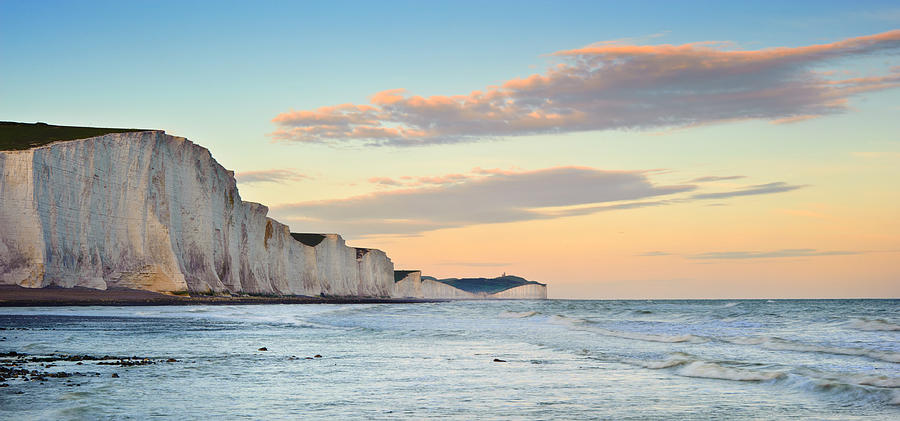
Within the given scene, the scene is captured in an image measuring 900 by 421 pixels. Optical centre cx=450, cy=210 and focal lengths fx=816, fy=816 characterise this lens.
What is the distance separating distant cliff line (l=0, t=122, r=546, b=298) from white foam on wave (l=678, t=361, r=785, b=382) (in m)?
40.7

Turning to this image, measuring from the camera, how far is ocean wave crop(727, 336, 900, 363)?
15627mm

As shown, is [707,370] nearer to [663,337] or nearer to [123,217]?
[663,337]

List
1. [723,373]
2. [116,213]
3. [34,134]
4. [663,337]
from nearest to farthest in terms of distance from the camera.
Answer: [723,373] → [663,337] → [34,134] → [116,213]

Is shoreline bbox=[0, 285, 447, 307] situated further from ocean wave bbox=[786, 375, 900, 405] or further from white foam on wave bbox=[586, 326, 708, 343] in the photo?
ocean wave bbox=[786, 375, 900, 405]

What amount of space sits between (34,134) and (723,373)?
160 ft

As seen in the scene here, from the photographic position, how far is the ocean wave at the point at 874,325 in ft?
87.3

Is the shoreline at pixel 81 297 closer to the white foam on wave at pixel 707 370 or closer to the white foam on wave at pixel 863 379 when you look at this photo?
the white foam on wave at pixel 707 370

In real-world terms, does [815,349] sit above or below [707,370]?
below

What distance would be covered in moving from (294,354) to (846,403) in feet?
31.6

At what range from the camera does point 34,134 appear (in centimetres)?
5031

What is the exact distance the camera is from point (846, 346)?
18812 millimetres

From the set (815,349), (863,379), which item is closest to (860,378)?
(863,379)

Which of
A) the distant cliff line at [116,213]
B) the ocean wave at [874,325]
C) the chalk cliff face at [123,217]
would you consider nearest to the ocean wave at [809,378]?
the ocean wave at [874,325]

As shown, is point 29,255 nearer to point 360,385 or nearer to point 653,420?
point 360,385
